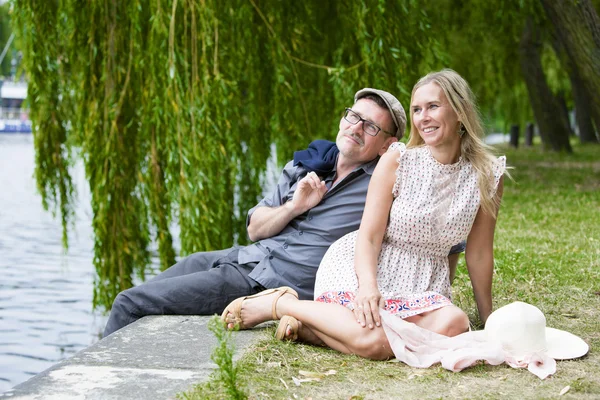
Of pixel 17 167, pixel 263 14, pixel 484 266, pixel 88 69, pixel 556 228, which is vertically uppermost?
pixel 263 14

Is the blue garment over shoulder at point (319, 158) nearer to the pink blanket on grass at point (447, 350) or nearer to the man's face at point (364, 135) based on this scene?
the man's face at point (364, 135)

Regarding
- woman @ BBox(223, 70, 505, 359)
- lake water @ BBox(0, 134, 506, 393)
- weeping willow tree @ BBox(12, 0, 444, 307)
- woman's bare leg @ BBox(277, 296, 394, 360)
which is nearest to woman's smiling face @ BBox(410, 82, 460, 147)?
woman @ BBox(223, 70, 505, 359)

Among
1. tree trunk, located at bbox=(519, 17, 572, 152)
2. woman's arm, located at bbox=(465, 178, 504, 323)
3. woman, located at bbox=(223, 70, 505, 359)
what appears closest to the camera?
woman, located at bbox=(223, 70, 505, 359)

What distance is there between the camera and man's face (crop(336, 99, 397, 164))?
3.91m

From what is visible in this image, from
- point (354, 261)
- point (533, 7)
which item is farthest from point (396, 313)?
point (533, 7)

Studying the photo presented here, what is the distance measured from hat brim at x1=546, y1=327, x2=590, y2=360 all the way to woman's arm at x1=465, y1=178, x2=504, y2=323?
354mm

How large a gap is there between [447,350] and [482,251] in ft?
1.88

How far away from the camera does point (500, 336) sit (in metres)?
3.34

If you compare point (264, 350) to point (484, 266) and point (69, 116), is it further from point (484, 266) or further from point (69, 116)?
point (69, 116)

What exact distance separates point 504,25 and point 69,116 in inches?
244

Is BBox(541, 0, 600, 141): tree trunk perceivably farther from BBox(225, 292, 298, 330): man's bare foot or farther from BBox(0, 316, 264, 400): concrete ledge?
BBox(0, 316, 264, 400): concrete ledge

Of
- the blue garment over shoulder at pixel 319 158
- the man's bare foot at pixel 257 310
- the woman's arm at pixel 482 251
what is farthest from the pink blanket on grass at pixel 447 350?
the blue garment over shoulder at pixel 319 158

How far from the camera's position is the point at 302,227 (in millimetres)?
4059

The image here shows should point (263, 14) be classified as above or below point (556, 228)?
above
